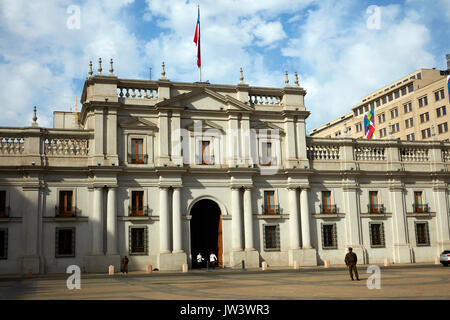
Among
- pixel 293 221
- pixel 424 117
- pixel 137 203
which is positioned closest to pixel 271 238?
pixel 293 221

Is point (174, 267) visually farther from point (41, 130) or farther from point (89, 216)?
point (41, 130)

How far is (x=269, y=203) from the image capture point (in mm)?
43750

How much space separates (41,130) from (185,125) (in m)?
11.5

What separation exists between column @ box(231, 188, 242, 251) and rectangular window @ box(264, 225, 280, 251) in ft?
8.43

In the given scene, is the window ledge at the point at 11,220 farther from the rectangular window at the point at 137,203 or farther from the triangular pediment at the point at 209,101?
the triangular pediment at the point at 209,101

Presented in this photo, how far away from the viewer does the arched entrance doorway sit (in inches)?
1709

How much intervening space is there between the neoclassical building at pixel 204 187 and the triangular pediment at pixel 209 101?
10 cm

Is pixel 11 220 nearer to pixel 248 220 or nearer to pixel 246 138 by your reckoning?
pixel 248 220

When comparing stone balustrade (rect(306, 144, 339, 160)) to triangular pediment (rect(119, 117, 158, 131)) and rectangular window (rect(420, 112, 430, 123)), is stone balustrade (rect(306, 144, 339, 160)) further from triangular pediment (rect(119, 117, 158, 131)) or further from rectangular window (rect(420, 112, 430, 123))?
rectangular window (rect(420, 112, 430, 123))

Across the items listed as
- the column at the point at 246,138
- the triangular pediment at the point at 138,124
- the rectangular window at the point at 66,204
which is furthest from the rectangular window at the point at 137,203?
the column at the point at 246,138

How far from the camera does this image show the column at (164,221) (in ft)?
131

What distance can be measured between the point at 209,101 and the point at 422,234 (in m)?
23.7

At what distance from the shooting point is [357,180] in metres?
46.3
